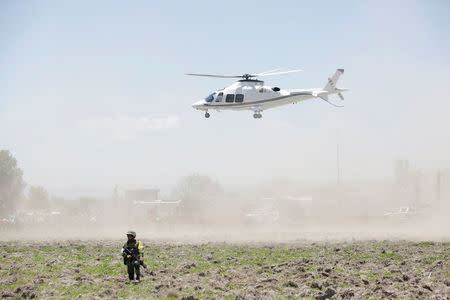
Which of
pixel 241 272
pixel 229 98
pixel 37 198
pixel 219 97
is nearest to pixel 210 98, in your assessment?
pixel 219 97

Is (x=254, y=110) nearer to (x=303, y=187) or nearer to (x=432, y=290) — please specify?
(x=432, y=290)

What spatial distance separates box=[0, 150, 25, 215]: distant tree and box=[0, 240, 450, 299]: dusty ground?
76341 millimetres

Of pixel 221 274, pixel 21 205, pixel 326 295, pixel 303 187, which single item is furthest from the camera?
pixel 21 205

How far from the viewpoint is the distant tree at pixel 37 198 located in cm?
12225

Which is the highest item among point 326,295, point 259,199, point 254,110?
point 254,110

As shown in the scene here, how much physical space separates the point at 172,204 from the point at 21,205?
109ft

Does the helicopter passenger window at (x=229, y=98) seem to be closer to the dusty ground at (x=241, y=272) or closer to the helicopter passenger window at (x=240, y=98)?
the helicopter passenger window at (x=240, y=98)

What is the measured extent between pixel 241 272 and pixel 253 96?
19795mm

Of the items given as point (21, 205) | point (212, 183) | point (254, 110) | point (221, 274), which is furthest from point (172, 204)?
point (221, 274)

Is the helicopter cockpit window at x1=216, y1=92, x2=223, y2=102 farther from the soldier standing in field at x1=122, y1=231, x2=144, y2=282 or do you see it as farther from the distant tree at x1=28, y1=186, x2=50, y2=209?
the distant tree at x1=28, y1=186, x2=50, y2=209

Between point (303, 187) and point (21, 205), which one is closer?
point (303, 187)

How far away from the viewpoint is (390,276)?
20812mm

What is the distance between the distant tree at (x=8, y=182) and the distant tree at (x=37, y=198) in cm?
1756

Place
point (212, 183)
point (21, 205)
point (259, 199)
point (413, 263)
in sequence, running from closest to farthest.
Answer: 1. point (413, 263)
2. point (259, 199)
3. point (21, 205)
4. point (212, 183)
